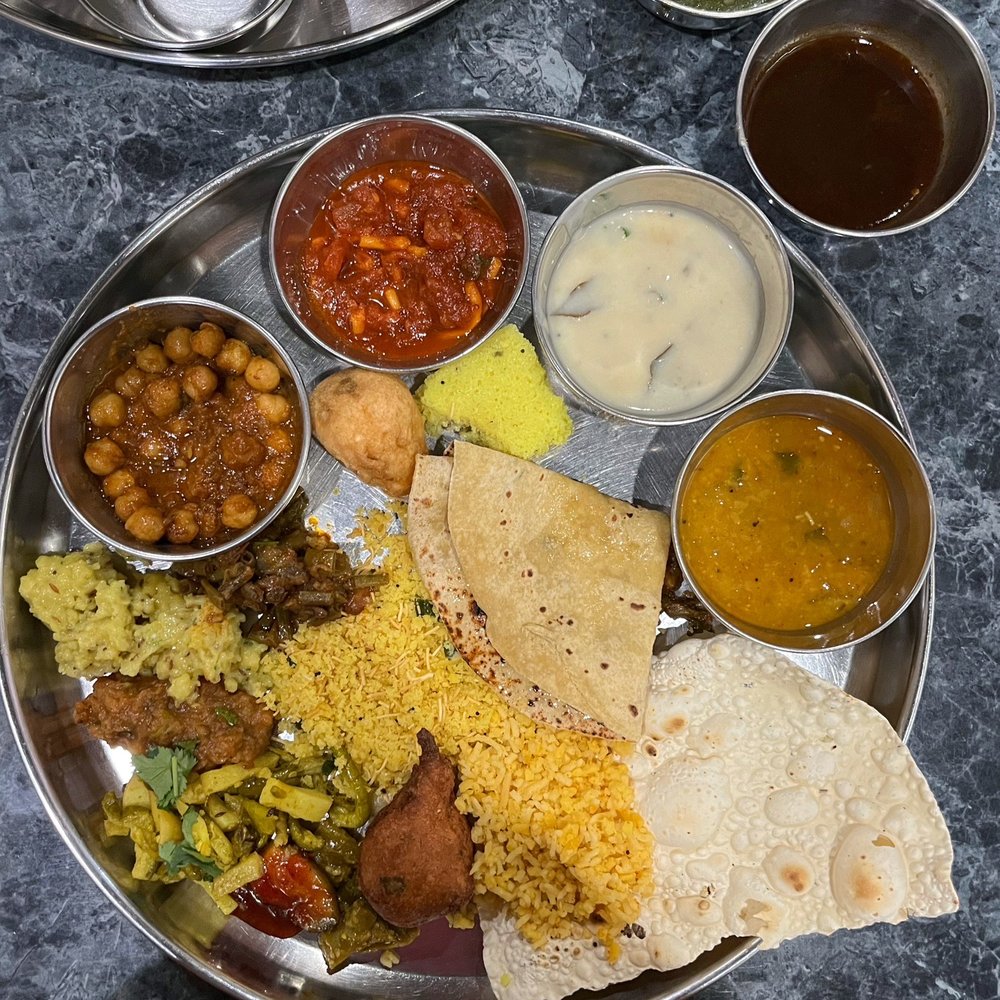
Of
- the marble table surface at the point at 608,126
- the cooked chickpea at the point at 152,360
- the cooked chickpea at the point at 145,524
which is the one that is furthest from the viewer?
the marble table surface at the point at 608,126

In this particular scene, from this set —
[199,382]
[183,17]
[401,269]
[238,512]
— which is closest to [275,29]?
[183,17]

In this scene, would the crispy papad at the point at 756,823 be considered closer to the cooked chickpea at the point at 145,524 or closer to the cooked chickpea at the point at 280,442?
the cooked chickpea at the point at 280,442

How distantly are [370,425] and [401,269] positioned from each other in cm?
45

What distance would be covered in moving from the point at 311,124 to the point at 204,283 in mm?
615

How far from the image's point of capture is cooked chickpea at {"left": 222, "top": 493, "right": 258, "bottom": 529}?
2445 mm

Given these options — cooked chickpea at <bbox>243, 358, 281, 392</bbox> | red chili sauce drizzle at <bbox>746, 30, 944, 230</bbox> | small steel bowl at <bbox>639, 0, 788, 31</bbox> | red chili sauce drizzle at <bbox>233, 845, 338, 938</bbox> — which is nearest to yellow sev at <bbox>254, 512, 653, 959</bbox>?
red chili sauce drizzle at <bbox>233, 845, 338, 938</bbox>

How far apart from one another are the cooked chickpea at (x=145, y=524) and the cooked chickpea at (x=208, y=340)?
0.47m

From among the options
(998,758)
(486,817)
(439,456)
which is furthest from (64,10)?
(998,758)

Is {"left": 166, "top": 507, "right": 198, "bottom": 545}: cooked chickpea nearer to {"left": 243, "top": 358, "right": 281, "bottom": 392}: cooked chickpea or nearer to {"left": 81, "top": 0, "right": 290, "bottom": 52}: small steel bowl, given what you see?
{"left": 243, "top": 358, "right": 281, "bottom": 392}: cooked chickpea

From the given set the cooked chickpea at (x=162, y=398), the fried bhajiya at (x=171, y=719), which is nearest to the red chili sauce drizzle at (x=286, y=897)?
the fried bhajiya at (x=171, y=719)

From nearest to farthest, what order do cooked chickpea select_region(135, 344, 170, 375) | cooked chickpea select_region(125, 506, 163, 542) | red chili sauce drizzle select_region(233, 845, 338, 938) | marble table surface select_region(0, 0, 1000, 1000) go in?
cooked chickpea select_region(125, 506, 163, 542) < cooked chickpea select_region(135, 344, 170, 375) < red chili sauce drizzle select_region(233, 845, 338, 938) < marble table surface select_region(0, 0, 1000, 1000)

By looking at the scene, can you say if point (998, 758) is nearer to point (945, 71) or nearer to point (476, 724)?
point (476, 724)

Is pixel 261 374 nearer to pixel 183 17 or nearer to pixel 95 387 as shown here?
pixel 95 387

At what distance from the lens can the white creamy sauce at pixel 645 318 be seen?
2.52 metres
